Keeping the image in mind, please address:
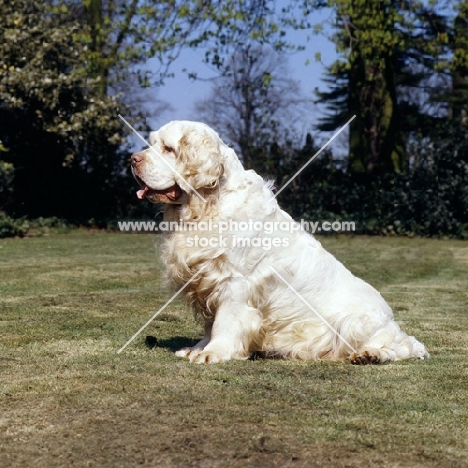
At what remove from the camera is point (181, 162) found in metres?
5.31

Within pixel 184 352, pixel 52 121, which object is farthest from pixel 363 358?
pixel 52 121

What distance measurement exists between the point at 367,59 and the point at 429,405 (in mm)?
15575

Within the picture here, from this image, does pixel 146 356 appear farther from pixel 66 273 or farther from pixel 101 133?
pixel 101 133

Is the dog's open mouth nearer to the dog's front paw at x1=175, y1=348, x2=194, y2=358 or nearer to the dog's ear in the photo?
the dog's ear

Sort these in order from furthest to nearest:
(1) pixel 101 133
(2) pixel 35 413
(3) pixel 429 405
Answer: (1) pixel 101 133 < (3) pixel 429 405 < (2) pixel 35 413

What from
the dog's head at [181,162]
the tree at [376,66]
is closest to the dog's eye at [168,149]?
the dog's head at [181,162]

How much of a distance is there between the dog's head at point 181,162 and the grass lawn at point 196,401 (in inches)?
43.8

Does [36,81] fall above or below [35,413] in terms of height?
above

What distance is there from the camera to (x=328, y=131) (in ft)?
124

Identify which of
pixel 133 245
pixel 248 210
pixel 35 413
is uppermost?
pixel 248 210

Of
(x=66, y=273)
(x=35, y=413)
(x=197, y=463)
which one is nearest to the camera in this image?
(x=197, y=463)

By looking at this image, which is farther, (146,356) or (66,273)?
(66,273)

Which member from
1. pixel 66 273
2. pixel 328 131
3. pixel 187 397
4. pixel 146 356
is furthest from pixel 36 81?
pixel 328 131

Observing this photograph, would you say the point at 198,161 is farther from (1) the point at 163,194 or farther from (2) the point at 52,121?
(2) the point at 52,121
